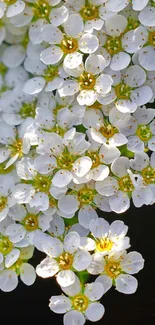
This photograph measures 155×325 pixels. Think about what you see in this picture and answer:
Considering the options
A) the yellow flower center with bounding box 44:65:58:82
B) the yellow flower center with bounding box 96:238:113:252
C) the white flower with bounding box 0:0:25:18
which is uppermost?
the white flower with bounding box 0:0:25:18

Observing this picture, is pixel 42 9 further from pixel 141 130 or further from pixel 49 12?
pixel 141 130

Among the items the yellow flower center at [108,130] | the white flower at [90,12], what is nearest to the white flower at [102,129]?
the yellow flower center at [108,130]

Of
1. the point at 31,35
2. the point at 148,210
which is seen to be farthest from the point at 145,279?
the point at 31,35

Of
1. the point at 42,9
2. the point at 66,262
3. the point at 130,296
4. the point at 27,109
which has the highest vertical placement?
the point at 42,9

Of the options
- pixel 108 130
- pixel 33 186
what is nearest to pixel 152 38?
pixel 108 130

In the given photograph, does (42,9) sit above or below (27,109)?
above

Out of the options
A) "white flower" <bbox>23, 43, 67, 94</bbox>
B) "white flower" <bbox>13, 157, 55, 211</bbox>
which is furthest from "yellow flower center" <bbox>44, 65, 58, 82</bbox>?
"white flower" <bbox>13, 157, 55, 211</bbox>

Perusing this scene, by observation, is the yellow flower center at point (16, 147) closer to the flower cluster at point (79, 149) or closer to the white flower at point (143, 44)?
the flower cluster at point (79, 149)

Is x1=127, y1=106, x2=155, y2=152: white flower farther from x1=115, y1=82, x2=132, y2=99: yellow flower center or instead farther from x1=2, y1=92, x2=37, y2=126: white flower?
x1=2, y1=92, x2=37, y2=126: white flower
